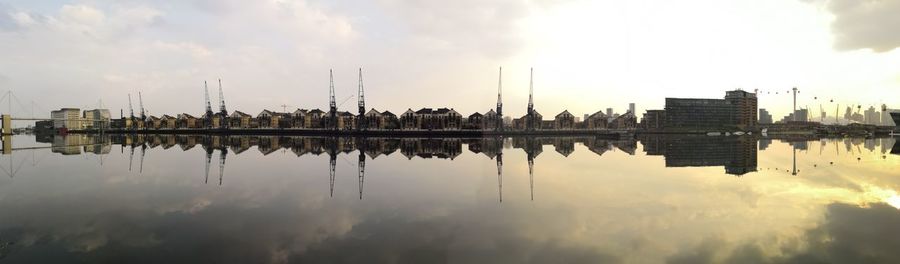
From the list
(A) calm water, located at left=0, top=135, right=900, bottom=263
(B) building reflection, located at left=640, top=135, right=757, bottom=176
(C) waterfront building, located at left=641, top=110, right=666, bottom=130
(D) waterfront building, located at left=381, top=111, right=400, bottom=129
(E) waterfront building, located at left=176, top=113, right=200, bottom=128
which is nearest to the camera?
(A) calm water, located at left=0, top=135, right=900, bottom=263

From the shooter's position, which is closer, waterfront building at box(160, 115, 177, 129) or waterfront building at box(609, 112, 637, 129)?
waterfront building at box(609, 112, 637, 129)

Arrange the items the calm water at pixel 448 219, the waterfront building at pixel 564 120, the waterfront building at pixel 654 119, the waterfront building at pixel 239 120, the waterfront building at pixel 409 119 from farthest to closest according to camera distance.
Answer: the waterfront building at pixel 654 119
the waterfront building at pixel 239 120
the waterfront building at pixel 564 120
the waterfront building at pixel 409 119
the calm water at pixel 448 219

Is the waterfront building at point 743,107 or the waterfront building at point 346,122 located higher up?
the waterfront building at point 743,107

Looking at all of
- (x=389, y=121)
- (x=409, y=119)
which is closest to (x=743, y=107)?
(x=409, y=119)

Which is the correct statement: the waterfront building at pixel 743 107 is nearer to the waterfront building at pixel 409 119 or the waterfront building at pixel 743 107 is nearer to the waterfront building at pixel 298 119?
the waterfront building at pixel 409 119

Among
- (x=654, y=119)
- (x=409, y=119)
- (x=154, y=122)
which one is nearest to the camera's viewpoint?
(x=409, y=119)

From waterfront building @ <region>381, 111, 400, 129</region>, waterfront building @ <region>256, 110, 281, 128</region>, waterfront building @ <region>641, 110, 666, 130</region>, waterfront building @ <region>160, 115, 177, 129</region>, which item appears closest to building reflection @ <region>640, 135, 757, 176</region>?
waterfront building @ <region>381, 111, 400, 129</region>

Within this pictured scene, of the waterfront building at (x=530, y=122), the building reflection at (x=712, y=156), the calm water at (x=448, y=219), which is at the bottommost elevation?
the calm water at (x=448, y=219)

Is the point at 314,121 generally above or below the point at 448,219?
above

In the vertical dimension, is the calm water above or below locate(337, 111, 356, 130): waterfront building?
below

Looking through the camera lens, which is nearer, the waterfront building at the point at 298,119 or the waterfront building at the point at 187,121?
the waterfront building at the point at 298,119

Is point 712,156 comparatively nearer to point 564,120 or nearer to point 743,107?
point 564,120

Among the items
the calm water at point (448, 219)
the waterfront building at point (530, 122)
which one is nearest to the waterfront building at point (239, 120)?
the waterfront building at point (530, 122)

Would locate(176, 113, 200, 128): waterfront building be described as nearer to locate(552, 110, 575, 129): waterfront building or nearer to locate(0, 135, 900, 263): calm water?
locate(552, 110, 575, 129): waterfront building
